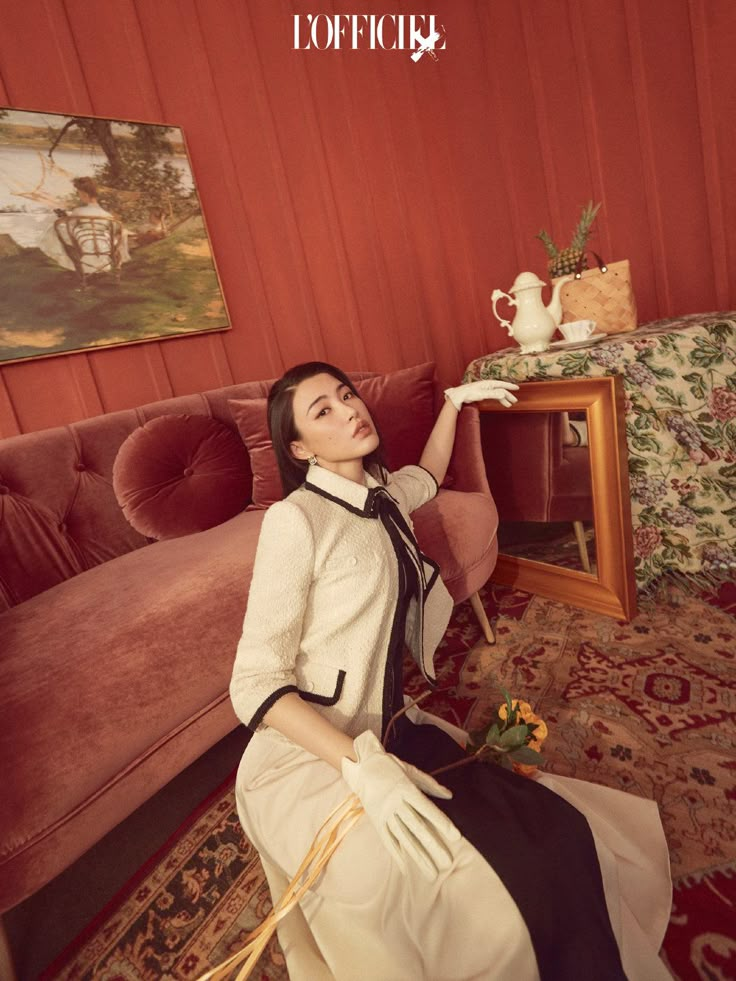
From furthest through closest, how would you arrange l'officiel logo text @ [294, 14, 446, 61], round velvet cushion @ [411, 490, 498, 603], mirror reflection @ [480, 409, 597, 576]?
l'officiel logo text @ [294, 14, 446, 61] < mirror reflection @ [480, 409, 597, 576] < round velvet cushion @ [411, 490, 498, 603]

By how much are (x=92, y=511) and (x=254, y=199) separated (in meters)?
1.77

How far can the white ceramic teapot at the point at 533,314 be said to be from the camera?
5.91ft

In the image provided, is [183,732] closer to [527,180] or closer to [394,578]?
[394,578]

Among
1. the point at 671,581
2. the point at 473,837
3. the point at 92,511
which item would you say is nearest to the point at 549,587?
the point at 671,581

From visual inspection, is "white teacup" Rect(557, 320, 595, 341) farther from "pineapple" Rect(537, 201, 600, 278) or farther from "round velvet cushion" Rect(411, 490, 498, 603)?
"round velvet cushion" Rect(411, 490, 498, 603)

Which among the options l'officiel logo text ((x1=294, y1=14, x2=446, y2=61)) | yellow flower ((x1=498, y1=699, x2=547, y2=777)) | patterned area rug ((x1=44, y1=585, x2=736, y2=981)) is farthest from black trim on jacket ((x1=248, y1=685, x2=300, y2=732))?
l'officiel logo text ((x1=294, y1=14, x2=446, y2=61))

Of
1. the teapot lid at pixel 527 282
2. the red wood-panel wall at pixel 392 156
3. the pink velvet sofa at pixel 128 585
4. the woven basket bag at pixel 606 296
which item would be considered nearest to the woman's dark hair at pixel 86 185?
the red wood-panel wall at pixel 392 156

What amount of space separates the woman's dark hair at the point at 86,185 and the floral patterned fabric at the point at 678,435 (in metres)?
1.99

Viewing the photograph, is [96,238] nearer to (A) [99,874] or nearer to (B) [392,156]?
(B) [392,156]

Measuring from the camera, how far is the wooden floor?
1079 millimetres

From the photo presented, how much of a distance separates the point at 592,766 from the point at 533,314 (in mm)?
1496

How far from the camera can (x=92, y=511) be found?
1.75 m

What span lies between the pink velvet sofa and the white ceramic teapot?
1.30 ft

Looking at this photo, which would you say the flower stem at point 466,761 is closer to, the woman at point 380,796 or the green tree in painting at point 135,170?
the woman at point 380,796
